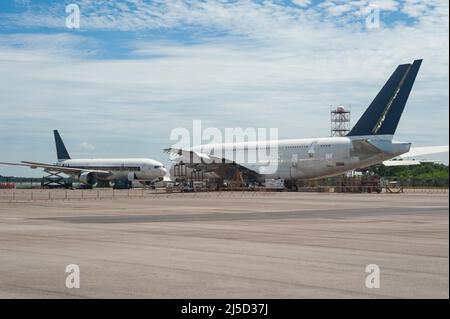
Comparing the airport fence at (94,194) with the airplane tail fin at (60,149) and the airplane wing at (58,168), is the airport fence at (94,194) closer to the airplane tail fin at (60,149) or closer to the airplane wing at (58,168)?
the airplane wing at (58,168)

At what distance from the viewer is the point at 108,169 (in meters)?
107

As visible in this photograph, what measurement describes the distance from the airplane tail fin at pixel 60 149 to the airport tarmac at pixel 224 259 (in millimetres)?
91882

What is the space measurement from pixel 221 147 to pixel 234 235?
72250 mm

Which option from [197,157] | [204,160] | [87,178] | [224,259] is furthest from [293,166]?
[224,259]

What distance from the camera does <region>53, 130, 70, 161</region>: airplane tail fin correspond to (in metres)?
116

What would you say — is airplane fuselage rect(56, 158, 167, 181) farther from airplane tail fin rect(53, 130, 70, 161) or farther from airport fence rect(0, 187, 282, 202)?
airport fence rect(0, 187, 282, 202)

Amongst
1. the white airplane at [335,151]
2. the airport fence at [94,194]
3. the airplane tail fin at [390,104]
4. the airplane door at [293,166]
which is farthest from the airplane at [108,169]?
the airplane tail fin at [390,104]

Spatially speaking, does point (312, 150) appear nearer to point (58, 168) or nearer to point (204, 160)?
point (204, 160)

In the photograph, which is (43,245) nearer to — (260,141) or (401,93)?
(401,93)

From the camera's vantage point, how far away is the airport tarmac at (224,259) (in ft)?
35.4

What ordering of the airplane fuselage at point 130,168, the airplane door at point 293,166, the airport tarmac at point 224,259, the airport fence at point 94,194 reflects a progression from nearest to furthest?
the airport tarmac at point 224,259
the airport fence at point 94,194
the airplane door at point 293,166
the airplane fuselage at point 130,168

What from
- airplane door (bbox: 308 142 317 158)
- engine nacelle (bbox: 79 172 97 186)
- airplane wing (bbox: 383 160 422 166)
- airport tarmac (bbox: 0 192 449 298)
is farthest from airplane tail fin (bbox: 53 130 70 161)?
airport tarmac (bbox: 0 192 449 298)

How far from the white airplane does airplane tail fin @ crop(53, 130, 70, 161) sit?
103 ft

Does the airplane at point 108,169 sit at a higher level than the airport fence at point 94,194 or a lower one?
higher
